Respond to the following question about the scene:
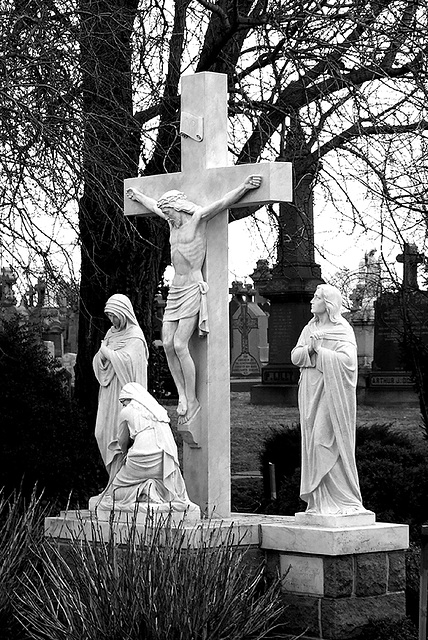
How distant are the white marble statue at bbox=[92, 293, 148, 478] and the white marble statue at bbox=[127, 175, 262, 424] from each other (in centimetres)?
61

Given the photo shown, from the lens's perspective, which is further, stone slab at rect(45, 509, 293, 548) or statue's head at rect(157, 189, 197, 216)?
statue's head at rect(157, 189, 197, 216)

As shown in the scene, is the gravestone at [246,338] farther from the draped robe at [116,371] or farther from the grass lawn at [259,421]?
the draped robe at [116,371]

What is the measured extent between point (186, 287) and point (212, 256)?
0.31 metres

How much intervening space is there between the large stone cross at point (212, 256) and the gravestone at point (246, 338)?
25308 mm

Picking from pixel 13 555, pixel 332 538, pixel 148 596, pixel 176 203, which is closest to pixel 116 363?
pixel 176 203

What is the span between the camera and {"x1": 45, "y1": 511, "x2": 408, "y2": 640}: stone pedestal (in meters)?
9.55

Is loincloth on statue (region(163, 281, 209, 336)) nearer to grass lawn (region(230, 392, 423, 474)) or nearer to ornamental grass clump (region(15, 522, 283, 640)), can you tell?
ornamental grass clump (region(15, 522, 283, 640))

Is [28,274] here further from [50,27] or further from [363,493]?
[363,493]

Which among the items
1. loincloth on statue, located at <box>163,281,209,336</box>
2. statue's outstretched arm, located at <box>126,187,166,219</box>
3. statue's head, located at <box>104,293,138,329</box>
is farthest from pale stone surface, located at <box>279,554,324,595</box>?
statue's outstretched arm, located at <box>126,187,166,219</box>

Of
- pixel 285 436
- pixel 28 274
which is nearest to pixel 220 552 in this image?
pixel 28 274

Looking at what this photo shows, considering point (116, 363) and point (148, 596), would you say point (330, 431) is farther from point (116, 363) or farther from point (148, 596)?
point (148, 596)

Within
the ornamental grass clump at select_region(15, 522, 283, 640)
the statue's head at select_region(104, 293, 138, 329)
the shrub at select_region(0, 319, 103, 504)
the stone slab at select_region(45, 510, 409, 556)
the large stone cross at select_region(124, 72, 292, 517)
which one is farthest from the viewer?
the shrub at select_region(0, 319, 103, 504)

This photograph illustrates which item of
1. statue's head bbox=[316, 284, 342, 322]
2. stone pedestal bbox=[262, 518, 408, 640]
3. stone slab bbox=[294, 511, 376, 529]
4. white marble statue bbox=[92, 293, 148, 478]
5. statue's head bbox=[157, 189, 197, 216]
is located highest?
statue's head bbox=[157, 189, 197, 216]

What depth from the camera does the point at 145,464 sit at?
32.7ft
